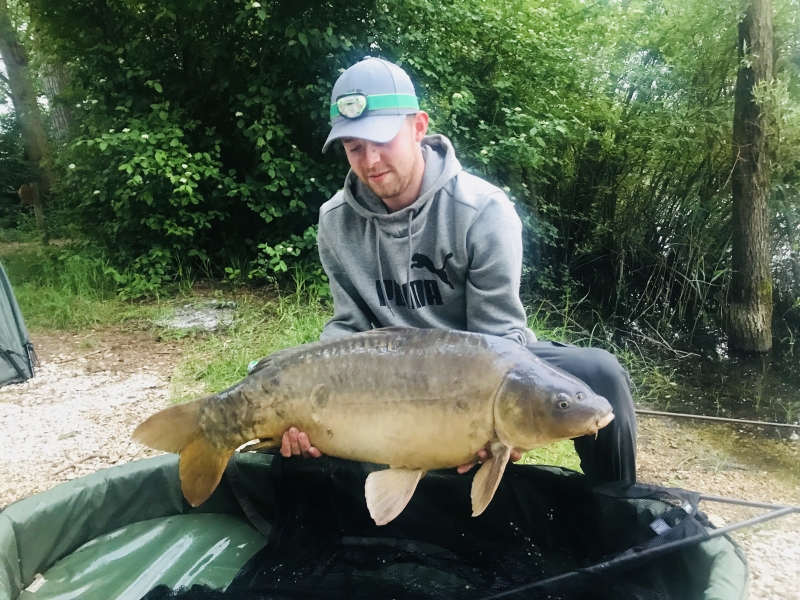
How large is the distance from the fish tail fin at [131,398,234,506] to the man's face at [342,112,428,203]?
2.00ft

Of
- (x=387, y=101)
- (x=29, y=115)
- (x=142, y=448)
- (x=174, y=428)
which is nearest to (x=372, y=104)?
(x=387, y=101)

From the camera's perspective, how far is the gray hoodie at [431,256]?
1.40 meters

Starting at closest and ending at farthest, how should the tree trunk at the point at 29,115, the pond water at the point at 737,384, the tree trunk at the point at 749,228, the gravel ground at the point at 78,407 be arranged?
the gravel ground at the point at 78,407
the pond water at the point at 737,384
the tree trunk at the point at 749,228
the tree trunk at the point at 29,115

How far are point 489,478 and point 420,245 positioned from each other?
62 centimetres

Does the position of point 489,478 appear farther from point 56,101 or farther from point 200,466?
point 56,101

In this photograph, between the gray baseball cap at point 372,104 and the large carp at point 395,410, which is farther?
the gray baseball cap at point 372,104

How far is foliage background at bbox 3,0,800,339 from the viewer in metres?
3.94

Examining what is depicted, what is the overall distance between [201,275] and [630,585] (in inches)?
150

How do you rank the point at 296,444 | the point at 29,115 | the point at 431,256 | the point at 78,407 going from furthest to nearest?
the point at 29,115 → the point at 78,407 → the point at 431,256 → the point at 296,444

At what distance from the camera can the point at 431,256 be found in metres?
1.49

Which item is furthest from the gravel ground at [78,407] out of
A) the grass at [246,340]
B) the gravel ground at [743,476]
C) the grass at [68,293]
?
the gravel ground at [743,476]

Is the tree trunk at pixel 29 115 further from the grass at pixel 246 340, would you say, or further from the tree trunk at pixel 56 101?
the grass at pixel 246 340

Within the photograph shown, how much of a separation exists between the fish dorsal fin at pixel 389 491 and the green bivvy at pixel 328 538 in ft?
0.81

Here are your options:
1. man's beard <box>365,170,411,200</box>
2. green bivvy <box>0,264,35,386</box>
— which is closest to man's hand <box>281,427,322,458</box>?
man's beard <box>365,170,411,200</box>
